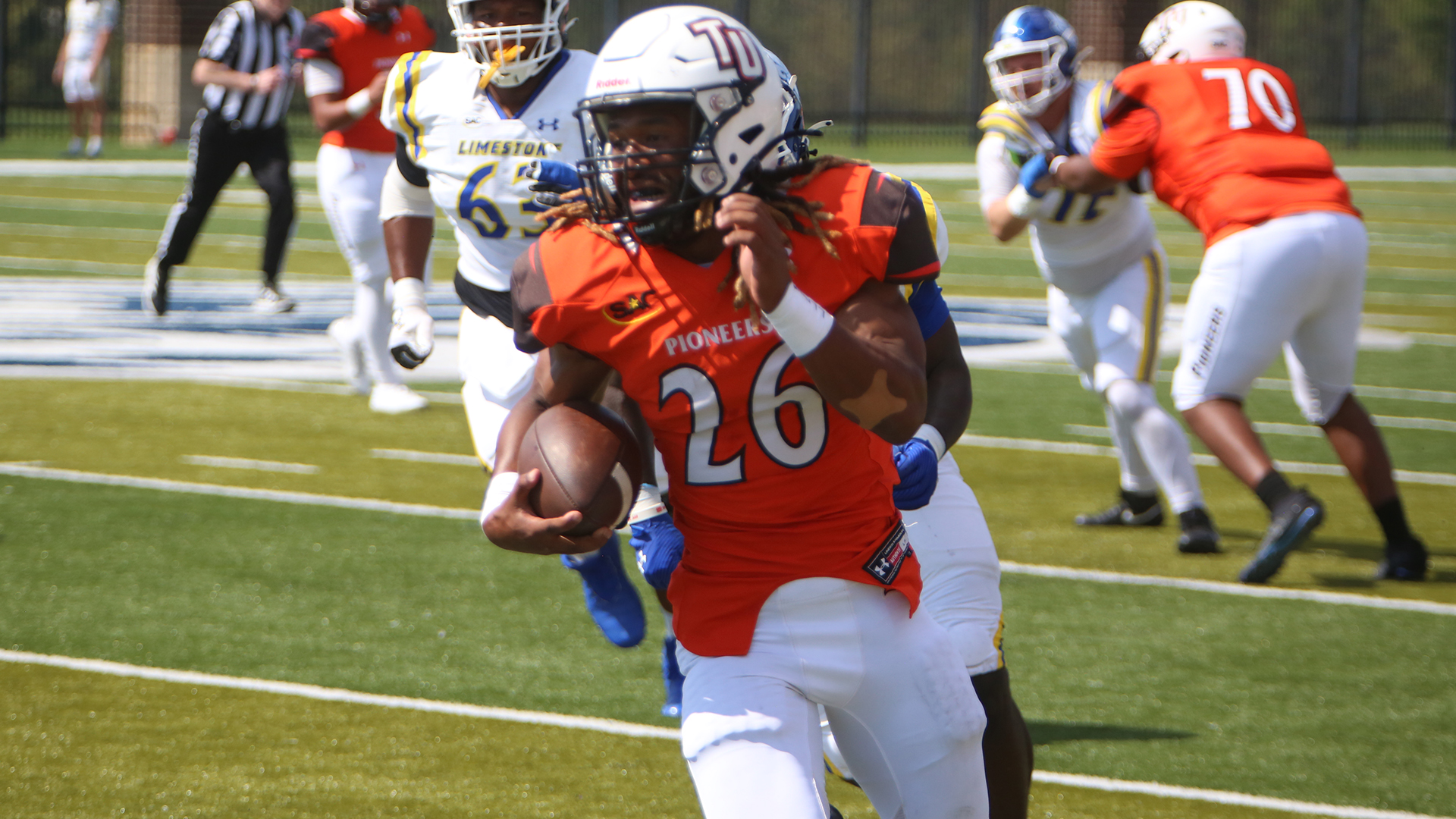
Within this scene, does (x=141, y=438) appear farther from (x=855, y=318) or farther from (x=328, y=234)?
(x=328, y=234)

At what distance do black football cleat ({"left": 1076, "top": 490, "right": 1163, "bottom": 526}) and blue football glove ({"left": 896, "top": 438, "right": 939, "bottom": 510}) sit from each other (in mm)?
3891

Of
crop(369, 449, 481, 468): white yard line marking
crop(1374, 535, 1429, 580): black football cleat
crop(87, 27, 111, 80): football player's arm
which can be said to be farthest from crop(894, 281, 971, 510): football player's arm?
crop(87, 27, 111, 80): football player's arm

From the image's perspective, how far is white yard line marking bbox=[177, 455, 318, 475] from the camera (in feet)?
24.4

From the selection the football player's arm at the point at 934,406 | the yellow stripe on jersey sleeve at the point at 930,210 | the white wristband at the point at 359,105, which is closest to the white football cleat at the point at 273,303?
the white wristband at the point at 359,105

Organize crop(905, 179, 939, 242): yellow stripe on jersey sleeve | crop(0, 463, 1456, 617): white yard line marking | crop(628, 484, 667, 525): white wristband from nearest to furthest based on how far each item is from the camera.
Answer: crop(905, 179, 939, 242): yellow stripe on jersey sleeve, crop(628, 484, 667, 525): white wristband, crop(0, 463, 1456, 617): white yard line marking

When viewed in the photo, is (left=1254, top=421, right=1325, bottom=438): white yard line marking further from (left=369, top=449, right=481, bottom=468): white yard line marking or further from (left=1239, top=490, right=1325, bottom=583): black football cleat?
(left=369, top=449, right=481, bottom=468): white yard line marking

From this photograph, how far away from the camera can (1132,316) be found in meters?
6.46

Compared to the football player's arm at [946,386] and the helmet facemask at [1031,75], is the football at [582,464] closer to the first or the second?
the football player's arm at [946,386]

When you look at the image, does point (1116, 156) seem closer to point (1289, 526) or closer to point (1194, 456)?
point (1289, 526)

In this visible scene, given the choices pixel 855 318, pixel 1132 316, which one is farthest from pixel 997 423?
pixel 855 318

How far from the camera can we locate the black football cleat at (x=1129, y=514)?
681cm

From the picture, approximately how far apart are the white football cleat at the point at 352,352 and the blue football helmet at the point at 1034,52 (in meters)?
3.83

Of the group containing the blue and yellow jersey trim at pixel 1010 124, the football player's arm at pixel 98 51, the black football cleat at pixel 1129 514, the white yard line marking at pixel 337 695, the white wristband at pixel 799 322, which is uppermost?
the white wristband at pixel 799 322

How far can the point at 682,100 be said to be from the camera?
2.60m
